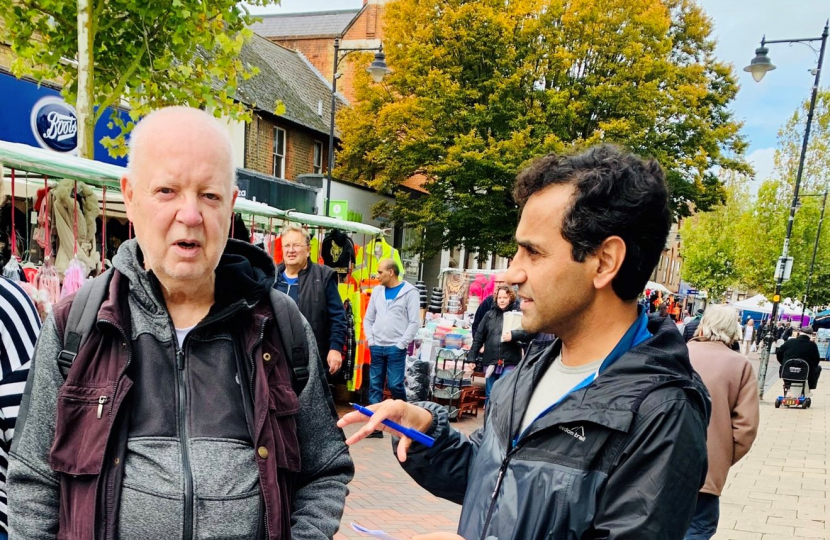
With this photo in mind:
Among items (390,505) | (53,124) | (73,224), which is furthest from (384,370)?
(53,124)

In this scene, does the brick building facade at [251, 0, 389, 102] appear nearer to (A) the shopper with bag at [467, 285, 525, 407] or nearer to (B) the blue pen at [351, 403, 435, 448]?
(A) the shopper with bag at [467, 285, 525, 407]

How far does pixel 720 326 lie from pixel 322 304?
11.3 ft

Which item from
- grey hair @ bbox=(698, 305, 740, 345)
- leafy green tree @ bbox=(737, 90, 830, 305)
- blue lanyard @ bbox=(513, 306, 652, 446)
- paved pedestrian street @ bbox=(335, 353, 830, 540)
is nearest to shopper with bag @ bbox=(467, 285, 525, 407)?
paved pedestrian street @ bbox=(335, 353, 830, 540)

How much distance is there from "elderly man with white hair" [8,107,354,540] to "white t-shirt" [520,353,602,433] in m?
0.63

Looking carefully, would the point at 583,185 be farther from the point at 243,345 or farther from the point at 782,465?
the point at 782,465

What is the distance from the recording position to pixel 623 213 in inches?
→ 52.9

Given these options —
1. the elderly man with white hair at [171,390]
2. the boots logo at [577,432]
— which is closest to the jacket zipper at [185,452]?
the elderly man with white hair at [171,390]

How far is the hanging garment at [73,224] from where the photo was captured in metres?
5.09

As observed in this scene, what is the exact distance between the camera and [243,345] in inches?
61.0

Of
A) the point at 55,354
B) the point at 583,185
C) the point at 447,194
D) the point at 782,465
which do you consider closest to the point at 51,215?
the point at 55,354

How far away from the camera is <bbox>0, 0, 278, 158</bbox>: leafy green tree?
5914 millimetres

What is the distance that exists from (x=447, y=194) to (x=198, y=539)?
59.9ft

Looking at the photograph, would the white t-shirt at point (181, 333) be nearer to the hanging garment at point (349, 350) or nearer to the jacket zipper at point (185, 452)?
the jacket zipper at point (185, 452)

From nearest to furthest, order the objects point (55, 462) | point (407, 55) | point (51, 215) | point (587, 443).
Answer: point (587, 443) < point (55, 462) < point (51, 215) < point (407, 55)
